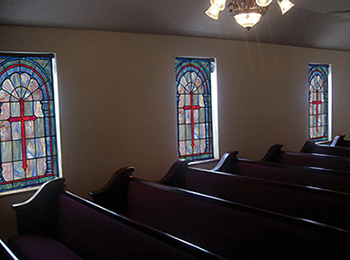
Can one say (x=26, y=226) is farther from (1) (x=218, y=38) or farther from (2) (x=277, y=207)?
(1) (x=218, y=38)

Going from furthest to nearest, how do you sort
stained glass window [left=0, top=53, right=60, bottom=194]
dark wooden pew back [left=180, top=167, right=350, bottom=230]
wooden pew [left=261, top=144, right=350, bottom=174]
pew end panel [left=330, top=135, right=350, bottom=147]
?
1. pew end panel [left=330, top=135, right=350, bottom=147]
2. wooden pew [left=261, top=144, right=350, bottom=174]
3. stained glass window [left=0, top=53, right=60, bottom=194]
4. dark wooden pew back [left=180, top=167, right=350, bottom=230]

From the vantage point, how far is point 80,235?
300 cm

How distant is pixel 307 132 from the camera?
7.08m

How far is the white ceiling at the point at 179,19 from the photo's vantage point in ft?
12.5

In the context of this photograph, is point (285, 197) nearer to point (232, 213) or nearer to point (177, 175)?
point (232, 213)

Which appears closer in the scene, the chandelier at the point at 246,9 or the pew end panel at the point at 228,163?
the chandelier at the point at 246,9

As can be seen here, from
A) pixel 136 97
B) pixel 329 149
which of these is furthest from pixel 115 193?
pixel 329 149

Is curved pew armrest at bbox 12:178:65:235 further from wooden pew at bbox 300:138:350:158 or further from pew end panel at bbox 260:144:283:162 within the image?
wooden pew at bbox 300:138:350:158

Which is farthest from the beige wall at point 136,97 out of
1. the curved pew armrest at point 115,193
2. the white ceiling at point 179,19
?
the curved pew armrest at point 115,193

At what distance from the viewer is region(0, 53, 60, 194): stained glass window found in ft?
13.0

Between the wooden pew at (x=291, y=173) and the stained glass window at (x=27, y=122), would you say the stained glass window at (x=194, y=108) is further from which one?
the stained glass window at (x=27, y=122)

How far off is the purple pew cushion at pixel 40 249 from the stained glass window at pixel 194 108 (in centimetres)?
245

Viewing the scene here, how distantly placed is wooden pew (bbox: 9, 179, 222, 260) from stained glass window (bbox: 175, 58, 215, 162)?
2.22 metres

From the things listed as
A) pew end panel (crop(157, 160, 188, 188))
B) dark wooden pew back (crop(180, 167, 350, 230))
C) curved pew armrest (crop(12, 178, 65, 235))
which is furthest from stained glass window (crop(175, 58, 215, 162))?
curved pew armrest (crop(12, 178, 65, 235))
